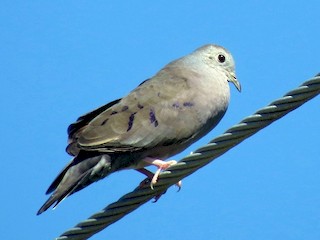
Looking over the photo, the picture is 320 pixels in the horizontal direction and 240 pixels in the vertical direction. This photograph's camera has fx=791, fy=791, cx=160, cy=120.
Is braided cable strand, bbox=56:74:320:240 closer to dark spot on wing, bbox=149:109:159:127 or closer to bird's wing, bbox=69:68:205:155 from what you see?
bird's wing, bbox=69:68:205:155

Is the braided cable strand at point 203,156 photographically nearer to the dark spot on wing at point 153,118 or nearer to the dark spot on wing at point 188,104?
the dark spot on wing at point 153,118

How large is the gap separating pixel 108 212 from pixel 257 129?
1.06m

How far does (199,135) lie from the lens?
6.93m

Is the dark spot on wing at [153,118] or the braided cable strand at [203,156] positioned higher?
the dark spot on wing at [153,118]

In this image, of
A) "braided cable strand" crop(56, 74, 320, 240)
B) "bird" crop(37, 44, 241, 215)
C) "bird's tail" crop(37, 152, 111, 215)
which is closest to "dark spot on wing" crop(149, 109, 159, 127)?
"bird" crop(37, 44, 241, 215)

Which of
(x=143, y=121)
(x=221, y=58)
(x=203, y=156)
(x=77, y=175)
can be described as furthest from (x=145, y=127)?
(x=203, y=156)

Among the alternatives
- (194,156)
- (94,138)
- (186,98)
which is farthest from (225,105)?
(194,156)

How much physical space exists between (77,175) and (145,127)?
85cm

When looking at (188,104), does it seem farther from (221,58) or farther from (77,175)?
(77,175)

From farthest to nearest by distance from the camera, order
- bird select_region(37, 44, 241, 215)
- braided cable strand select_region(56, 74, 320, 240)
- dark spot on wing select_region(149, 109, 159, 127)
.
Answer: dark spot on wing select_region(149, 109, 159, 127) < bird select_region(37, 44, 241, 215) < braided cable strand select_region(56, 74, 320, 240)

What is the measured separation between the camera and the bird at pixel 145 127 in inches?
246

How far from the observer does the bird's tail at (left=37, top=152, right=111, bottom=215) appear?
230 inches

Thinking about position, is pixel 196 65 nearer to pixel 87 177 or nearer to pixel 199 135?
pixel 199 135

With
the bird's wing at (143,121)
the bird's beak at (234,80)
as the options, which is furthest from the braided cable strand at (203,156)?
the bird's beak at (234,80)
